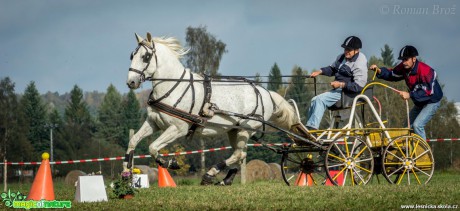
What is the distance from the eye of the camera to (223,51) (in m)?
52.2

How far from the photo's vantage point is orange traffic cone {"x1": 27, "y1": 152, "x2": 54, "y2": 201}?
9.01 meters

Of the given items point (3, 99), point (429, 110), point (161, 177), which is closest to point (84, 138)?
point (3, 99)

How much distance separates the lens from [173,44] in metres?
11.5

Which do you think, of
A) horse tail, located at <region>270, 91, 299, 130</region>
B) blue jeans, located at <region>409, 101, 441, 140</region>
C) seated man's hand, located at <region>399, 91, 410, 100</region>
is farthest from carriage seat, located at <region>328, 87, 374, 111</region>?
horse tail, located at <region>270, 91, 299, 130</region>

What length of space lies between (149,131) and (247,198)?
9.72 ft

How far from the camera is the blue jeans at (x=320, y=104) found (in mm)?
10867

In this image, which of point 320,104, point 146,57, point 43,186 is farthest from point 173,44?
point 43,186

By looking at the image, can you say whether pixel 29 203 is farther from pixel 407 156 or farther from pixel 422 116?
pixel 422 116

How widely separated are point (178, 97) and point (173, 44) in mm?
1122

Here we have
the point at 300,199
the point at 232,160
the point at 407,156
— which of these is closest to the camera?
the point at 300,199

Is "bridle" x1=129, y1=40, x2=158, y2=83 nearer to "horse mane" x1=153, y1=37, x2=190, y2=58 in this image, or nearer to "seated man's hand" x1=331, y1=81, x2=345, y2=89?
"horse mane" x1=153, y1=37, x2=190, y2=58

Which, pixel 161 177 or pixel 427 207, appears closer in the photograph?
pixel 427 207

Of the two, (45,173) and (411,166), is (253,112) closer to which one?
(411,166)

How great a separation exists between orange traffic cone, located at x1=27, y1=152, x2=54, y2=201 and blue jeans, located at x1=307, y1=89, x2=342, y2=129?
13.9 ft
